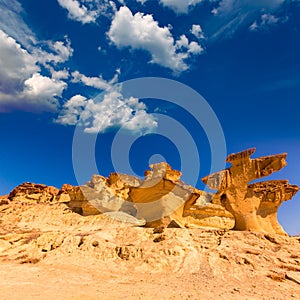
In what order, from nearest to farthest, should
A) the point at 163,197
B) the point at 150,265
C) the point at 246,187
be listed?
the point at 150,265 → the point at 246,187 → the point at 163,197

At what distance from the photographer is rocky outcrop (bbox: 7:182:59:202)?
4219 cm

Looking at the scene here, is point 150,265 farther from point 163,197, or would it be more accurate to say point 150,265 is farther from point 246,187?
point 246,187

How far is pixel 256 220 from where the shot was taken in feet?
54.6

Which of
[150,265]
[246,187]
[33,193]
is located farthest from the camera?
[33,193]

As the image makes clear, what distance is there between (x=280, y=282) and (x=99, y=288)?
6382 mm

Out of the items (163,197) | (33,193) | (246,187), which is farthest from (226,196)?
(33,193)

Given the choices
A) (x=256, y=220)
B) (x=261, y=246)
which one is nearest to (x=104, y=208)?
(x=256, y=220)

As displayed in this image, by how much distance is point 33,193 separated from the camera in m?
43.8

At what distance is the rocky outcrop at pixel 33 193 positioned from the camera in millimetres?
42188

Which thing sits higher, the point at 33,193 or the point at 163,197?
the point at 33,193

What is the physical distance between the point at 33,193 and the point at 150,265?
1435 inches

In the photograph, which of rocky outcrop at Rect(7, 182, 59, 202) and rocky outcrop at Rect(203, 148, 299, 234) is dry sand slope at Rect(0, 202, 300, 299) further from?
rocky outcrop at Rect(7, 182, 59, 202)

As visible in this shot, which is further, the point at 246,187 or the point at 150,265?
the point at 246,187

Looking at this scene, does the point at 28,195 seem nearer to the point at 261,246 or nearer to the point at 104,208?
the point at 104,208
